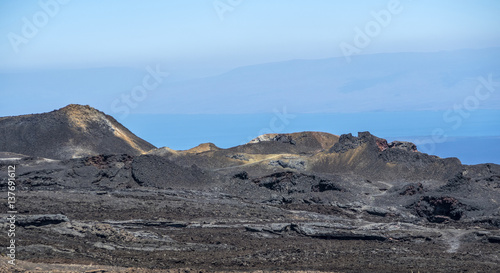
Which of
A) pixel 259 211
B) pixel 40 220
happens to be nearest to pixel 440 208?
pixel 259 211

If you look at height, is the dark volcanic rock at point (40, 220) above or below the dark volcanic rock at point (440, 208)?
below

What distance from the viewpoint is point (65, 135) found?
8925 cm

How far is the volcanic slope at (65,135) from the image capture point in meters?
86.9

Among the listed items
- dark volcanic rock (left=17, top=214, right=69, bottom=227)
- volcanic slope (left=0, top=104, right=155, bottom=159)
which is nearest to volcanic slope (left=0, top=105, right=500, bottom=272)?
dark volcanic rock (left=17, top=214, right=69, bottom=227)

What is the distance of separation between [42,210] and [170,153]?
1656 inches

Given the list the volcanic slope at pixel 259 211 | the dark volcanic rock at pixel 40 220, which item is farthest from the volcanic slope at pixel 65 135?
the dark volcanic rock at pixel 40 220

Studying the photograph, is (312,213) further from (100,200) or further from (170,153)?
(170,153)

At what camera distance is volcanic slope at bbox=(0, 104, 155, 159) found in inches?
3420

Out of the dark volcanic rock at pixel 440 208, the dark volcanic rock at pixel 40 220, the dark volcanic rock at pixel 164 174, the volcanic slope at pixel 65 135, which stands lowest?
the dark volcanic rock at pixel 40 220

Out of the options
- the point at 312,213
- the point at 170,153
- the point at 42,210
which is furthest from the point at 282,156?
the point at 42,210

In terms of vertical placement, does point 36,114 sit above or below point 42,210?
above

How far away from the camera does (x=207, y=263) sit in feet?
107

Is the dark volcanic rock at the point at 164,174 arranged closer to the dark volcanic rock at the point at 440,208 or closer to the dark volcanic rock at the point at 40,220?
the dark volcanic rock at the point at 440,208

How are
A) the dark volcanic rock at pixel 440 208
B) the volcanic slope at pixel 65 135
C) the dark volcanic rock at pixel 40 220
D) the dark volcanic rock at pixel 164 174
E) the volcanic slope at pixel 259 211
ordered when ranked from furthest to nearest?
the volcanic slope at pixel 65 135 < the dark volcanic rock at pixel 164 174 < the dark volcanic rock at pixel 440 208 < the dark volcanic rock at pixel 40 220 < the volcanic slope at pixel 259 211
